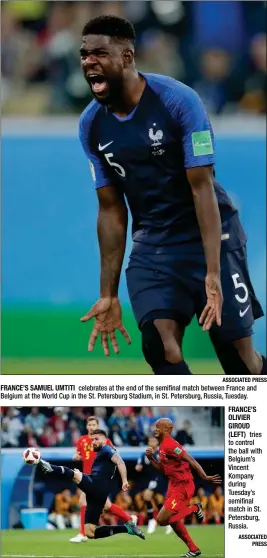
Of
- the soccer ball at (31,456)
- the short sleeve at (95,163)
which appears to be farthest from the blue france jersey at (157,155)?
the soccer ball at (31,456)

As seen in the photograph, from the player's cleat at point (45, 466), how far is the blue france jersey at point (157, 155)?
0.87m

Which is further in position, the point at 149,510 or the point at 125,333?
the point at 125,333

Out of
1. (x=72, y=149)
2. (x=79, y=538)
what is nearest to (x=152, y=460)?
(x=79, y=538)

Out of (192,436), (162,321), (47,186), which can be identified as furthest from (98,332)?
(47,186)

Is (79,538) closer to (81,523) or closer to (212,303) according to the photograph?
(81,523)

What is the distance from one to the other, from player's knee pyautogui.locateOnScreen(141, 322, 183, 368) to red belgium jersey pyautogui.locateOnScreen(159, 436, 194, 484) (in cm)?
28

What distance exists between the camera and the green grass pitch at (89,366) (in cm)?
367

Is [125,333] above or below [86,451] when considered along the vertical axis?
above

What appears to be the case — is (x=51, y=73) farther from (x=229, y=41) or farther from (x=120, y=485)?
(x=120, y=485)

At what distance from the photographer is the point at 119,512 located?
3.35 metres

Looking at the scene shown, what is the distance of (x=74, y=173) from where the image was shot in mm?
4375

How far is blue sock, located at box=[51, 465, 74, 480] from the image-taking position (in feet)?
11.0

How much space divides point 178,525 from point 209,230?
1.04 metres

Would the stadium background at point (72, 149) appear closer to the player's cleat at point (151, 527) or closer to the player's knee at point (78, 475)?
the player's knee at point (78, 475)
